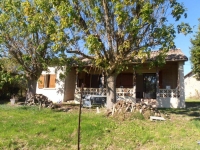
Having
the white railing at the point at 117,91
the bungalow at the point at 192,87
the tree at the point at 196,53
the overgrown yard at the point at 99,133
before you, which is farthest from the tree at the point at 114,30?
the bungalow at the point at 192,87

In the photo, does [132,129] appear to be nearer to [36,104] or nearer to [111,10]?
[111,10]

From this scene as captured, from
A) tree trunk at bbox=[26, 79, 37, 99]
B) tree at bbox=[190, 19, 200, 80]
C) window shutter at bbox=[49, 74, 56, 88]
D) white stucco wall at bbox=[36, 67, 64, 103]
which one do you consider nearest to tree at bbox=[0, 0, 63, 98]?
tree trunk at bbox=[26, 79, 37, 99]

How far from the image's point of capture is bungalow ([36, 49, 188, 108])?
17.3 m

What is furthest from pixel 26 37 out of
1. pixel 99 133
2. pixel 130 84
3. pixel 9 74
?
pixel 130 84

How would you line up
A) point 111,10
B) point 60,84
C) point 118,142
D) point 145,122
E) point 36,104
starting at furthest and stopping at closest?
point 60,84 < point 36,104 < point 111,10 < point 145,122 < point 118,142

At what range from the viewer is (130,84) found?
66.6 feet

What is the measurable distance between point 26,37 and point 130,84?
10852mm

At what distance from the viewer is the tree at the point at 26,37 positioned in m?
12.2

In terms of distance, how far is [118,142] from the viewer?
7398 millimetres

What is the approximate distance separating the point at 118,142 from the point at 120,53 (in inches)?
199

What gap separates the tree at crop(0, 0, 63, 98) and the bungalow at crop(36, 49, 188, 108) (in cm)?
338

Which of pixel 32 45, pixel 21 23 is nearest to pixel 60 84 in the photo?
pixel 32 45

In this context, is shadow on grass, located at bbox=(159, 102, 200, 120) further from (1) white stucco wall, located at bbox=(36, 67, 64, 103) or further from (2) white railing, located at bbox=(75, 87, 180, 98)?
(1) white stucco wall, located at bbox=(36, 67, 64, 103)

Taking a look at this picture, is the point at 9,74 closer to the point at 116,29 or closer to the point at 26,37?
the point at 26,37
